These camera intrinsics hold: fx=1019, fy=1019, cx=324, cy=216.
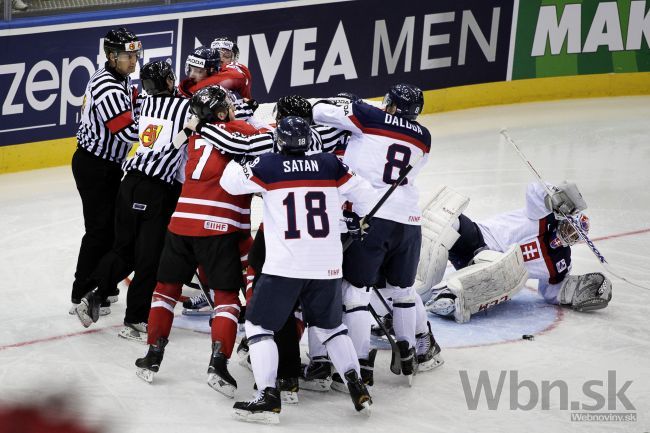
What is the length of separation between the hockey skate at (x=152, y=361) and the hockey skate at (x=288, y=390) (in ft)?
2.00

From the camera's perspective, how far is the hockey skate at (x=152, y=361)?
4973 mm

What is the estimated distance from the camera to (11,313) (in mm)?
5984

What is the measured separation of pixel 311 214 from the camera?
4.47 metres

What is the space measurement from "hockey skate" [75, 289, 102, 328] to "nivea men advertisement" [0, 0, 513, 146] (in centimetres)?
357

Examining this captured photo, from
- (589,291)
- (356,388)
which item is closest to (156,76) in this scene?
(356,388)

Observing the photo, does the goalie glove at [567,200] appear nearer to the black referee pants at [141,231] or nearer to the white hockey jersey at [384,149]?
the white hockey jersey at [384,149]

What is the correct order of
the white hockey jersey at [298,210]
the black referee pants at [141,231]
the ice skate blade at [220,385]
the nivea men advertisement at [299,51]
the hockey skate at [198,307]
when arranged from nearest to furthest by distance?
the white hockey jersey at [298,210], the ice skate blade at [220,385], the black referee pants at [141,231], the hockey skate at [198,307], the nivea men advertisement at [299,51]

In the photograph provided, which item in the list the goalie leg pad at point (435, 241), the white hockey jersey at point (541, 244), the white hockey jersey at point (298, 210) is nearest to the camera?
the white hockey jersey at point (298, 210)

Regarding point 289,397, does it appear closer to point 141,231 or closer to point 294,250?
point 294,250

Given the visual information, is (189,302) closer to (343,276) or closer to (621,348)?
(343,276)

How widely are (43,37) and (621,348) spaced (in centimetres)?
552

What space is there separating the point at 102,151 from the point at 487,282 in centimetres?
239

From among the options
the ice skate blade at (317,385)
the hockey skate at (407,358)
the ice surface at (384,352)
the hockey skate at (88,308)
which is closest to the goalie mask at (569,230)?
the ice surface at (384,352)

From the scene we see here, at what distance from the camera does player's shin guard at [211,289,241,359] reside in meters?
4.83
